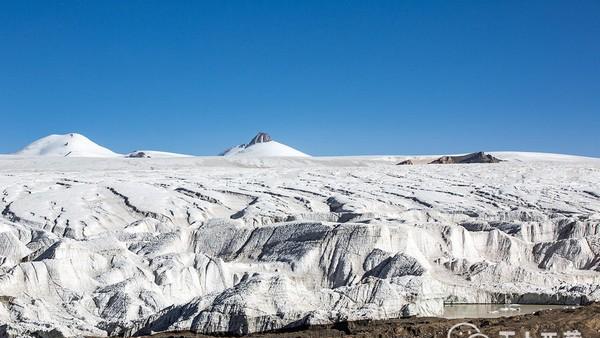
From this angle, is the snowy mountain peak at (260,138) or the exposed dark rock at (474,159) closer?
the exposed dark rock at (474,159)

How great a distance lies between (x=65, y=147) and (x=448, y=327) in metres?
100

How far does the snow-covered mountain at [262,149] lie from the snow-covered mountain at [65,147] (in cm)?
1615

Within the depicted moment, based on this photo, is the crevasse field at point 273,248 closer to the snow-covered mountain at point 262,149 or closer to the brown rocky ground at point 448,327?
the brown rocky ground at point 448,327

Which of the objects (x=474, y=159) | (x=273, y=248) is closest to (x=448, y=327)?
(x=273, y=248)

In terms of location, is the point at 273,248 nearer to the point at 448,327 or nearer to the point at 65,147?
the point at 448,327

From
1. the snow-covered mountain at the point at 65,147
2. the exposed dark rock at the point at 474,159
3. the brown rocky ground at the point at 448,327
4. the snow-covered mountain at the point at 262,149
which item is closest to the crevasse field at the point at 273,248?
the brown rocky ground at the point at 448,327

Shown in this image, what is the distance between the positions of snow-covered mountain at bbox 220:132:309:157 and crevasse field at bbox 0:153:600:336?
2316 inches

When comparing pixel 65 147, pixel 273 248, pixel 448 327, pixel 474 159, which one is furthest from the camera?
pixel 65 147

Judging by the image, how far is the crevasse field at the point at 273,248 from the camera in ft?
66.6

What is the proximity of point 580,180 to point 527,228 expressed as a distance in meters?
19.4

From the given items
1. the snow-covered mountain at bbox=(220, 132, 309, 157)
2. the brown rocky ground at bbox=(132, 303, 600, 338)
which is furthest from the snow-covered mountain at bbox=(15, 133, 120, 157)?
the brown rocky ground at bbox=(132, 303, 600, 338)

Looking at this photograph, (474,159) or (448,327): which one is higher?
(474,159)

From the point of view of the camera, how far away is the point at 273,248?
2789 centimetres

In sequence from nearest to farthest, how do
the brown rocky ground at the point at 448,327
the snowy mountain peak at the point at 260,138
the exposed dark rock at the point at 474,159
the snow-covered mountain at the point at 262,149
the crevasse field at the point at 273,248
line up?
1. the brown rocky ground at the point at 448,327
2. the crevasse field at the point at 273,248
3. the exposed dark rock at the point at 474,159
4. the snow-covered mountain at the point at 262,149
5. the snowy mountain peak at the point at 260,138
